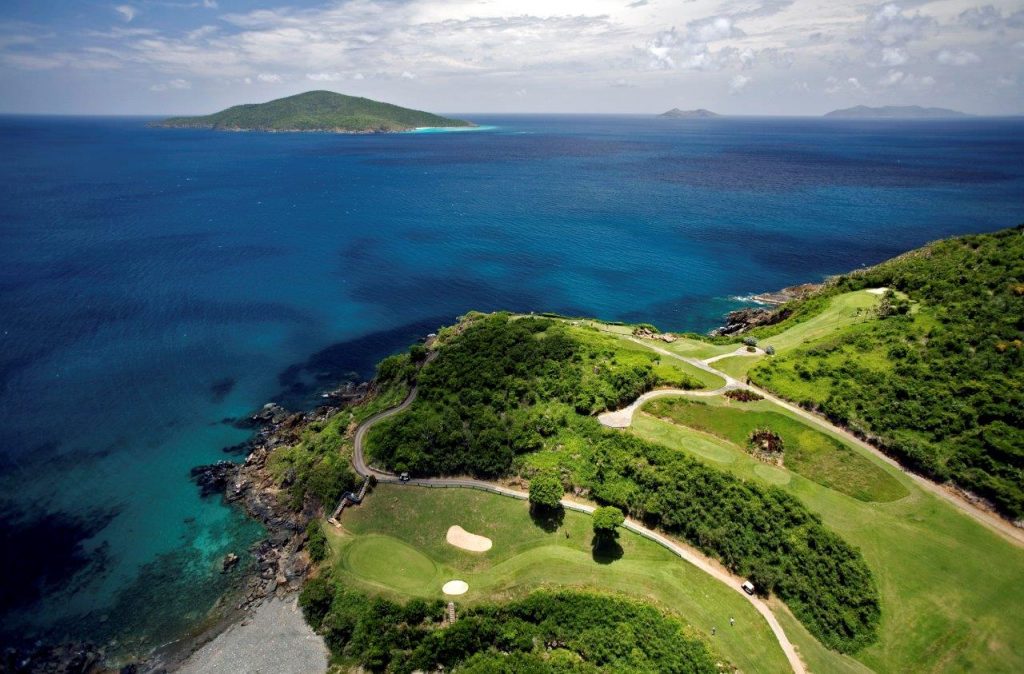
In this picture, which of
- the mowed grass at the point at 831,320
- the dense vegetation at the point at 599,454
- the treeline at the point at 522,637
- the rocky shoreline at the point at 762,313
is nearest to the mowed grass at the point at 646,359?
the dense vegetation at the point at 599,454

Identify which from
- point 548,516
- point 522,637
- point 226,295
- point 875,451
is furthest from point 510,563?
point 226,295

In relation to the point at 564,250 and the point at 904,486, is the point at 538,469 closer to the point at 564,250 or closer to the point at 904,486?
the point at 904,486

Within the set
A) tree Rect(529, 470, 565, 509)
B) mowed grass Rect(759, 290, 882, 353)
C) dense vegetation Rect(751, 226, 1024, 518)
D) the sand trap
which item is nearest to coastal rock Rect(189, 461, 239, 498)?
the sand trap

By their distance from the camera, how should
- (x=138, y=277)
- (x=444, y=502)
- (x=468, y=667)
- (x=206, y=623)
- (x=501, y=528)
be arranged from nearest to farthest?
(x=468, y=667), (x=206, y=623), (x=501, y=528), (x=444, y=502), (x=138, y=277)

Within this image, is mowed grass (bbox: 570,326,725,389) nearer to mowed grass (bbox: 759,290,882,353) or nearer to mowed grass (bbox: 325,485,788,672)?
mowed grass (bbox: 759,290,882,353)

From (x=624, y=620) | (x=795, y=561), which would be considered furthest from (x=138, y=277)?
(x=795, y=561)

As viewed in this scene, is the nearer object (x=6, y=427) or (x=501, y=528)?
(x=501, y=528)
